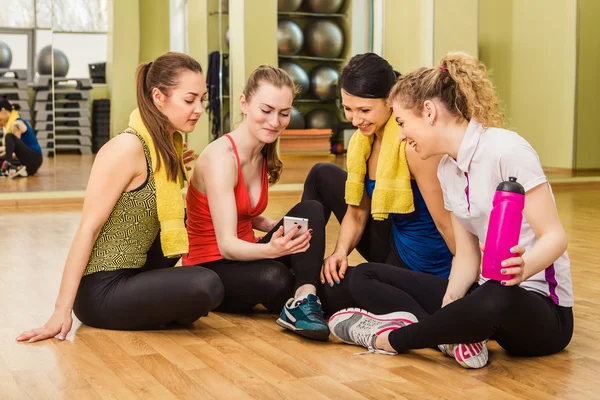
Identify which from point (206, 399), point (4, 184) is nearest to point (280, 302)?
point (206, 399)

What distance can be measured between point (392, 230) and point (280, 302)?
428 millimetres

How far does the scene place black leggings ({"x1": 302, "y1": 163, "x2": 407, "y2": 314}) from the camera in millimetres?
2463

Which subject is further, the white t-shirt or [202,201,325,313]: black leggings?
[202,201,325,313]: black leggings

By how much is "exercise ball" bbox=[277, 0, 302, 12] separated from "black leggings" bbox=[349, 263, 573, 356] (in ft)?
16.4

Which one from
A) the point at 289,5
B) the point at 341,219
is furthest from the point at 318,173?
the point at 289,5

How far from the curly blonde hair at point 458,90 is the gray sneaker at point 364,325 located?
1.84 ft

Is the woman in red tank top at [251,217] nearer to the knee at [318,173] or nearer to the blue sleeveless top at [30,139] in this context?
the knee at [318,173]

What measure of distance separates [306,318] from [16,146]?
4710 millimetres

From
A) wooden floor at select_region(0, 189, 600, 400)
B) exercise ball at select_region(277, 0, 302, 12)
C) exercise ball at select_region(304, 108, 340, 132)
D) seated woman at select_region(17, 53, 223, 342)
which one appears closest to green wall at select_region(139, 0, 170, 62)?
exercise ball at select_region(277, 0, 302, 12)

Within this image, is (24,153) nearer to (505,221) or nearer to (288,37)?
(288,37)

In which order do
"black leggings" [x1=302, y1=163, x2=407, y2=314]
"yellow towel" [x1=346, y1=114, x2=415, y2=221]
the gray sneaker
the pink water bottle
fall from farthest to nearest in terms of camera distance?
"black leggings" [x1=302, y1=163, x2=407, y2=314] → "yellow towel" [x1=346, y1=114, x2=415, y2=221] → the gray sneaker → the pink water bottle

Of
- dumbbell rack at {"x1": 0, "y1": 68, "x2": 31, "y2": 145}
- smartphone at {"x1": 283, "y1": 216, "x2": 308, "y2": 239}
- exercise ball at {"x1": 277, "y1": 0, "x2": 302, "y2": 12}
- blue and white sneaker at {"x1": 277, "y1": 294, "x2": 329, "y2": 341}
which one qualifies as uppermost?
exercise ball at {"x1": 277, "y1": 0, "x2": 302, "y2": 12}

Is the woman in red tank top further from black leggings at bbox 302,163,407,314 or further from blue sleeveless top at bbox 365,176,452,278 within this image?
blue sleeveless top at bbox 365,176,452,278

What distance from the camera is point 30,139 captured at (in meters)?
6.16
